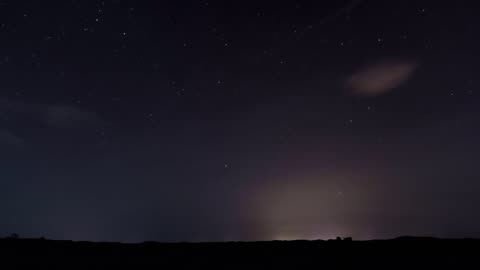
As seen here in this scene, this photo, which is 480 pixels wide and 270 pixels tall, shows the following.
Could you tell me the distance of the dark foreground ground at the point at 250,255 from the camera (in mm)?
6375

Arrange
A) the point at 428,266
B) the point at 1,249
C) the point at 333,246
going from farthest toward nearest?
1. the point at 1,249
2. the point at 333,246
3. the point at 428,266

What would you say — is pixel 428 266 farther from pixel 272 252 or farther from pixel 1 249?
pixel 1 249

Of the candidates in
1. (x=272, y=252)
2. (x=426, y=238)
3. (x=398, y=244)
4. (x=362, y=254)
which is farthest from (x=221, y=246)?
(x=426, y=238)

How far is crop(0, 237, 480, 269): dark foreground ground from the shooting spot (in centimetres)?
638

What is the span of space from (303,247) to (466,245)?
2.61m

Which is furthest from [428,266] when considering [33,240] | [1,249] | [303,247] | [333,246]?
[1,249]

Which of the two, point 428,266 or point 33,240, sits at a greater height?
point 33,240

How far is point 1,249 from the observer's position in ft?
25.6

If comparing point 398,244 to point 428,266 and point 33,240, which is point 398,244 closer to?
point 428,266

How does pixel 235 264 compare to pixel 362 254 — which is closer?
pixel 362 254

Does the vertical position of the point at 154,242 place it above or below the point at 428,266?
above

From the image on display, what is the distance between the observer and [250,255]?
23.0 feet

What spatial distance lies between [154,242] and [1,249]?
10.2 feet

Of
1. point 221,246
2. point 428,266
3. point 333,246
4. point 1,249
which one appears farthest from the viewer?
point 1,249
